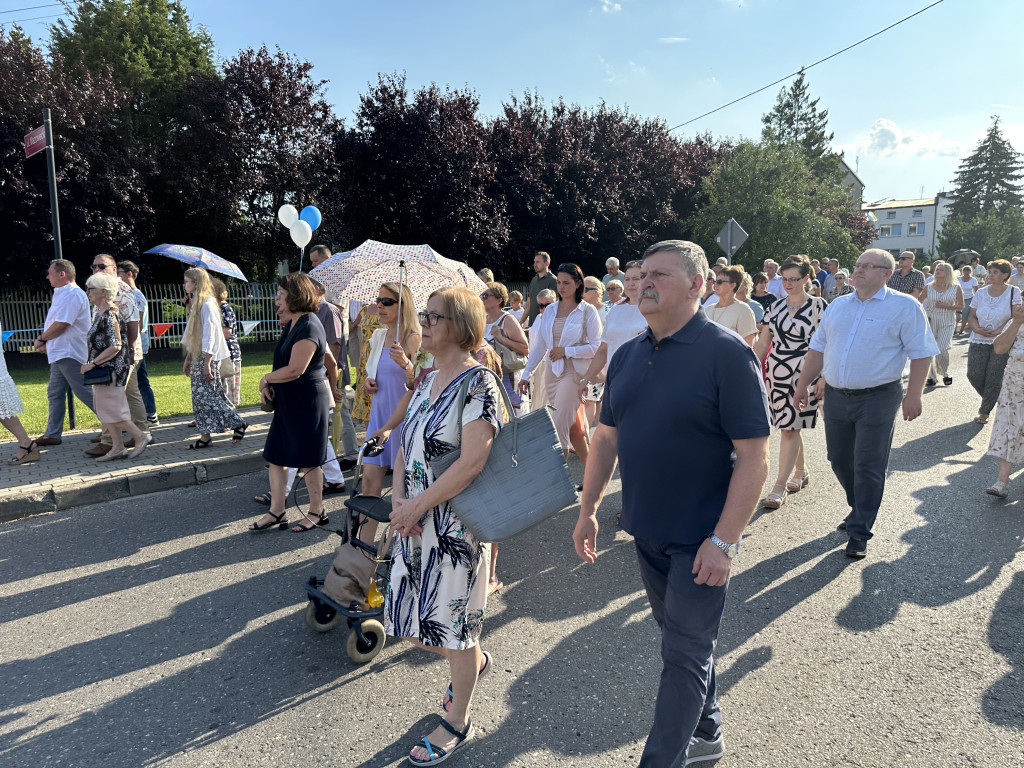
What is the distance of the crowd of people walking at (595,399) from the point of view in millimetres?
2225

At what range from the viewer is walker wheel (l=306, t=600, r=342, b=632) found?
353cm

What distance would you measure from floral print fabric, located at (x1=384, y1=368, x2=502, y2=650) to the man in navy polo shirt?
62 centimetres

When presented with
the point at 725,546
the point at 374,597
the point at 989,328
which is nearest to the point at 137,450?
the point at 374,597

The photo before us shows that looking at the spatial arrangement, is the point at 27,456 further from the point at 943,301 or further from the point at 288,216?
the point at 943,301

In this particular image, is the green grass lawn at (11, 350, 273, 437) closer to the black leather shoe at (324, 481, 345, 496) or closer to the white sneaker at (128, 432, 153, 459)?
the white sneaker at (128, 432, 153, 459)

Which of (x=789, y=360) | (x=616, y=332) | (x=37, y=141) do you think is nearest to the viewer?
(x=616, y=332)

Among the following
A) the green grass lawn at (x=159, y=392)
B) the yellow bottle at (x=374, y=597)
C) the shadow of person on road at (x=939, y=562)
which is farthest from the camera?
the green grass lawn at (x=159, y=392)

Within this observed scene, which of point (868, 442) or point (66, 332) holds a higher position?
point (66, 332)

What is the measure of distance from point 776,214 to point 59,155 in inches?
1054

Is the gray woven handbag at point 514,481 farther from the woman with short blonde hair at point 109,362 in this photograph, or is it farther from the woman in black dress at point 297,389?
the woman with short blonde hair at point 109,362

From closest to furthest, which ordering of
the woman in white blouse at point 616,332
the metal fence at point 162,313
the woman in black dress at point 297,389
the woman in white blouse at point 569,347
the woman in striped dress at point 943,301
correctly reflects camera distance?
the woman in black dress at point 297,389 → the woman in white blouse at point 616,332 → the woman in white blouse at point 569,347 → the woman in striped dress at point 943,301 → the metal fence at point 162,313

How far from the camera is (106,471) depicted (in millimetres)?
6242

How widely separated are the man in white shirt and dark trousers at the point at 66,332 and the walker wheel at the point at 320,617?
15.8 ft

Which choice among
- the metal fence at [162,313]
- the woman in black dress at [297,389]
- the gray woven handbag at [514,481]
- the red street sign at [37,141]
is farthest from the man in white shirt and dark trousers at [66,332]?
the metal fence at [162,313]
